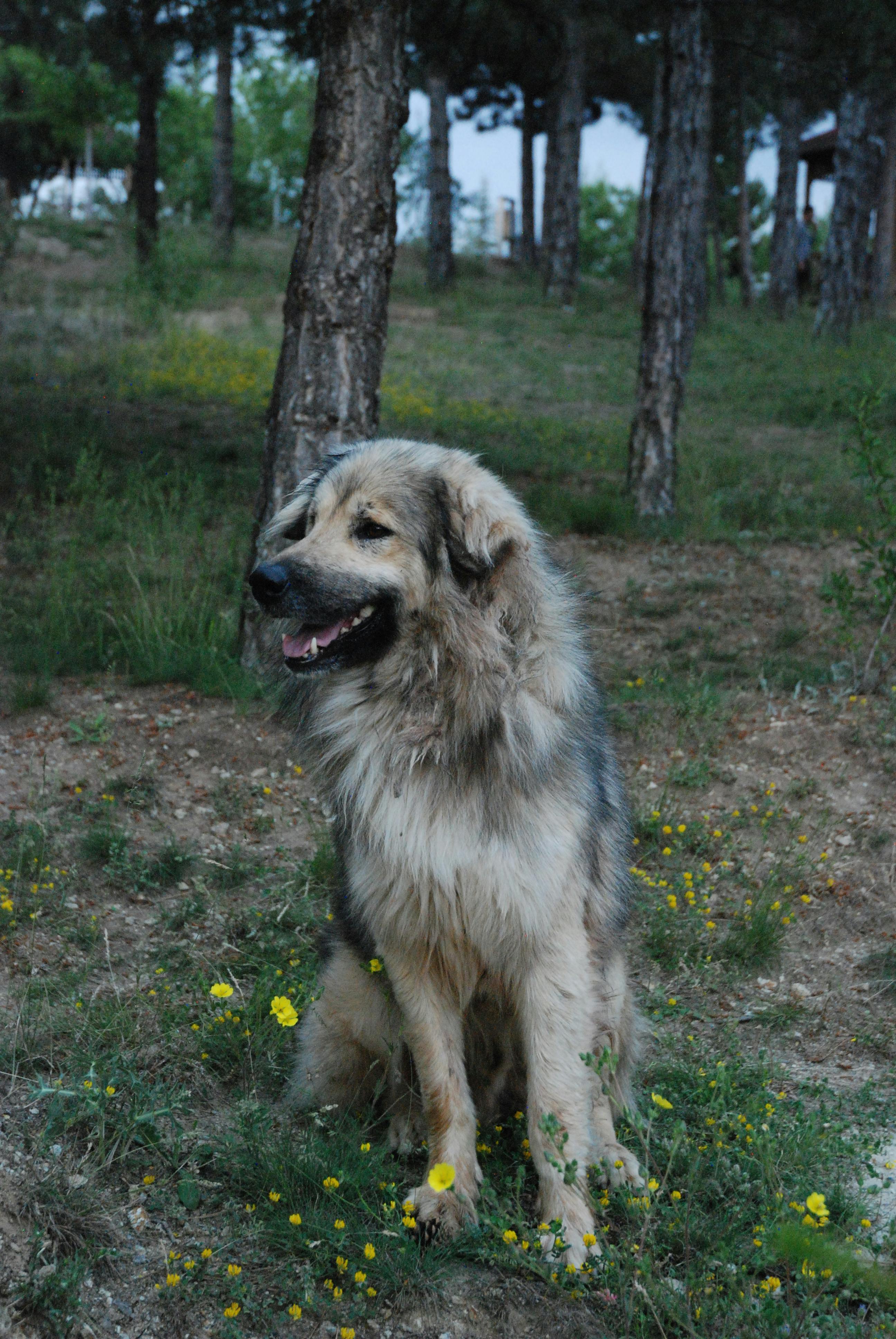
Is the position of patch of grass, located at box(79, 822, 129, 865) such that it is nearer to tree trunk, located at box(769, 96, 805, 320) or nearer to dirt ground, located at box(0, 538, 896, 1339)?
dirt ground, located at box(0, 538, 896, 1339)

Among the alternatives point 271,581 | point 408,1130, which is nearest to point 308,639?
point 271,581

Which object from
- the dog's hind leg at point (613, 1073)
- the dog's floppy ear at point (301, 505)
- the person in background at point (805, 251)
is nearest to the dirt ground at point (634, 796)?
the dog's hind leg at point (613, 1073)

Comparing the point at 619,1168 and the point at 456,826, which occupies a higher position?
the point at 456,826

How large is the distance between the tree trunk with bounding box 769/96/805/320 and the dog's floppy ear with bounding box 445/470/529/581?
23.4m

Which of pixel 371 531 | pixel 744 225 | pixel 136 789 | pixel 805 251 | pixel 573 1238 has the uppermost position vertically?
pixel 744 225

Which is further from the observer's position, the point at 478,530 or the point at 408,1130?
the point at 408,1130

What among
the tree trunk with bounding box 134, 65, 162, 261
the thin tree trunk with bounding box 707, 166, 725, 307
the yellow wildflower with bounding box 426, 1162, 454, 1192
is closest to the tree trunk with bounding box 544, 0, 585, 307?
the thin tree trunk with bounding box 707, 166, 725, 307

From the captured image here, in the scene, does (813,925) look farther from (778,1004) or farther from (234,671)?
(234,671)

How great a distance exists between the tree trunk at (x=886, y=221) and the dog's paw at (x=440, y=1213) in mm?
23611

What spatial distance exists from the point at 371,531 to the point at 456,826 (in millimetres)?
869

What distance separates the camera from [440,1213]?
108 inches

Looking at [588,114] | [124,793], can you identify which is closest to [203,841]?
[124,793]

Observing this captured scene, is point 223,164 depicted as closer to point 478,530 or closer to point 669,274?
point 669,274

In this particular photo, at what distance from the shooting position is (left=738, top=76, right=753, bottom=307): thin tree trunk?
2723 cm
